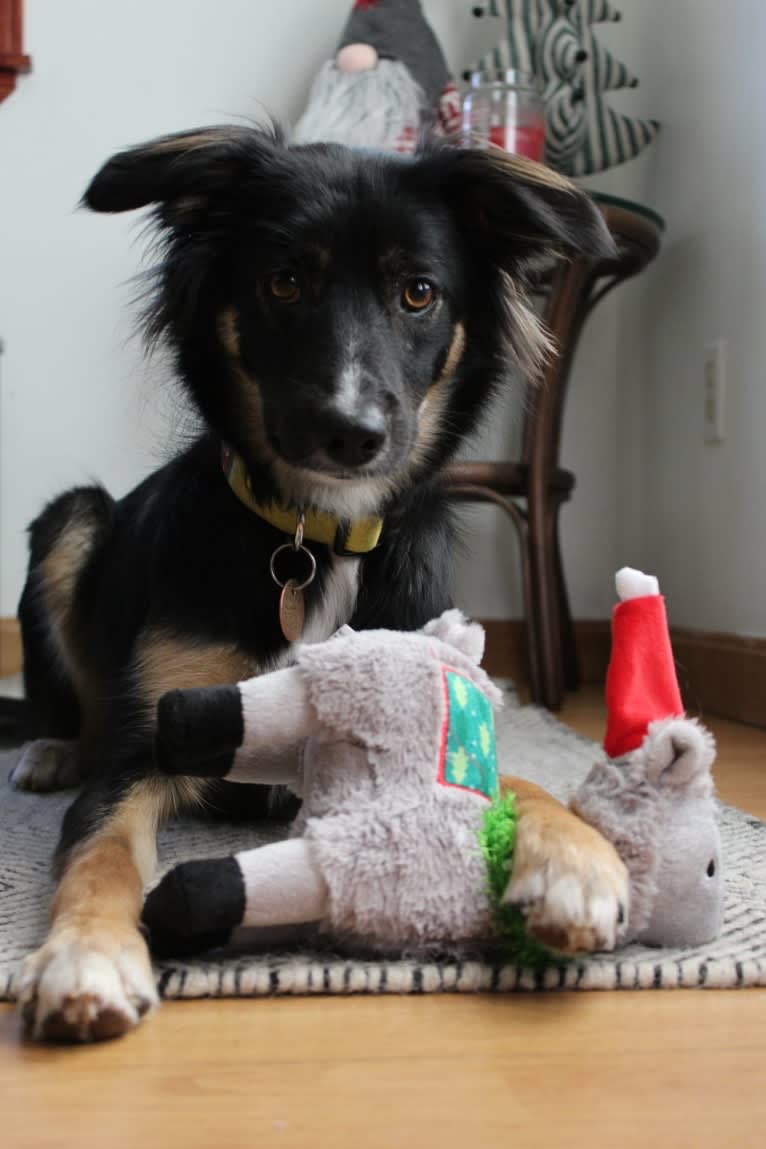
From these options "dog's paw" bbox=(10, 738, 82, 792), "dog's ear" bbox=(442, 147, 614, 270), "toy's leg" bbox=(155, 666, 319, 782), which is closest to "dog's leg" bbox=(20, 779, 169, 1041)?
"toy's leg" bbox=(155, 666, 319, 782)

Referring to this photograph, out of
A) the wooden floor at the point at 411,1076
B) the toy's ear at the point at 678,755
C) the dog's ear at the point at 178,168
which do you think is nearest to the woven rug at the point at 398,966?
the wooden floor at the point at 411,1076

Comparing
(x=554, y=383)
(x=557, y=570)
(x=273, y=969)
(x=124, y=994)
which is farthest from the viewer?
(x=557, y=570)

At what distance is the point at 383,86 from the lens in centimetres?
319

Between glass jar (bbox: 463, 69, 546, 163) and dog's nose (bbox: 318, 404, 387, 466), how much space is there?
6.36 ft

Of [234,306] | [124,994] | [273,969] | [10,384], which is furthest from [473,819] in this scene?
[10,384]

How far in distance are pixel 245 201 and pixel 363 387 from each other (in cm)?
40

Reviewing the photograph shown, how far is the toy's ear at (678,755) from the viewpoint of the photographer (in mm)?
1060

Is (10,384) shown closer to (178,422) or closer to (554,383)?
(554,383)

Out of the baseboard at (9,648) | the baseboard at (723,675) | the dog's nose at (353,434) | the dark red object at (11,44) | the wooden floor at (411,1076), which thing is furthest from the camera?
the baseboard at (9,648)

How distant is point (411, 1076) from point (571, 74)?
3.10 metres

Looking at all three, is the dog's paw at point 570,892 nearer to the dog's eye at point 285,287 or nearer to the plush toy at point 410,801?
the plush toy at point 410,801

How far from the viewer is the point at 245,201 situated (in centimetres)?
158

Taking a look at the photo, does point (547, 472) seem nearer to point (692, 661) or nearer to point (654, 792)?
point (692, 661)

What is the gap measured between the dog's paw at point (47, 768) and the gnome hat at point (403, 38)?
7.04 ft
